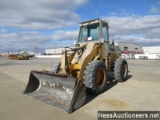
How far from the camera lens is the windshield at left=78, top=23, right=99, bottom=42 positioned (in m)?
7.78

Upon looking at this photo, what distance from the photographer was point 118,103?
17.6 feet

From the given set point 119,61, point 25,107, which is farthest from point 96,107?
point 119,61

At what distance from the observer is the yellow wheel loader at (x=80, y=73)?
17.7 feet

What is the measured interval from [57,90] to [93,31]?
3290 millimetres

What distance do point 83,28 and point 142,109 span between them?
15.7 ft

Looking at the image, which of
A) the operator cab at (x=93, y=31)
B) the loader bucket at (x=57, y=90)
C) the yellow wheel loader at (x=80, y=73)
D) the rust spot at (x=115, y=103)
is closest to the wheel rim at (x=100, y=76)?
the yellow wheel loader at (x=80, y=73)

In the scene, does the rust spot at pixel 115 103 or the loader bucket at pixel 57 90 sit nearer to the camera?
the loader bucket at pixel 57 90

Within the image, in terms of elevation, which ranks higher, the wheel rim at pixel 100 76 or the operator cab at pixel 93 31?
the operator cab at pixel 93 31

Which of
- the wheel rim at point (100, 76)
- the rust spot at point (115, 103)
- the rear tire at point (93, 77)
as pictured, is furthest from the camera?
the wheel rim at point (100, 76)

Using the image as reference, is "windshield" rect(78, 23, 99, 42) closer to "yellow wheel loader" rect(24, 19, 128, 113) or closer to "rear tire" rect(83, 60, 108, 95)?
"yellow wheel loader" rect(24, 19, 128, 113)

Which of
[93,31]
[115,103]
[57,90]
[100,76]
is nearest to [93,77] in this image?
[100,76]

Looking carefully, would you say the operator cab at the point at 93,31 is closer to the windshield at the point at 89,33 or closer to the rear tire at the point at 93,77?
the windshield at the point at 89,33

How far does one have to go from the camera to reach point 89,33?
317 inches

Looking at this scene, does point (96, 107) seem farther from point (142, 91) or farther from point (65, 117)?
point (142, 91)
